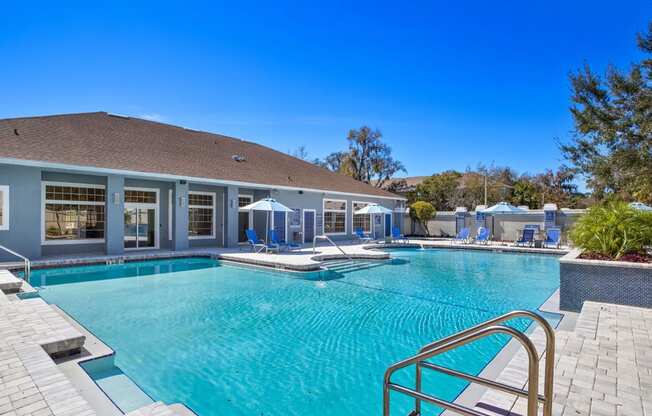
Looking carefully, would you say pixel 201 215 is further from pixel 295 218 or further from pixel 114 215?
pixel 295 218

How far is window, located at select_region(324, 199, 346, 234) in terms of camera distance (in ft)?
73.4

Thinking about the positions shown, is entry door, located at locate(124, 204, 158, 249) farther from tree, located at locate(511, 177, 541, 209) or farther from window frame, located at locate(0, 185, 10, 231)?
tree, located at locate(511, 177, 541, 209)

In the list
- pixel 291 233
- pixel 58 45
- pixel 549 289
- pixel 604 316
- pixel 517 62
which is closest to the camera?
pixel 604 316

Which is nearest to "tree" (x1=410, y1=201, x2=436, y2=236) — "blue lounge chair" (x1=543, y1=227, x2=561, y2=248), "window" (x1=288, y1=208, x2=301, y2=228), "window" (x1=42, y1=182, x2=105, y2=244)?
"blue lounge chair" (x1=543, y1=227, x2=561, y2=248)

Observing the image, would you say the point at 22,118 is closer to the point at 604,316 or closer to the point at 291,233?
the point at 291,233

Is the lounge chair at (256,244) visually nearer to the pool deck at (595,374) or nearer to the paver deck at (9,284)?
the paver deck at (9,284)

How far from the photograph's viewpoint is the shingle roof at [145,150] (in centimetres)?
1268

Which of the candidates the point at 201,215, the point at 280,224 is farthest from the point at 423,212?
the point at 201,215

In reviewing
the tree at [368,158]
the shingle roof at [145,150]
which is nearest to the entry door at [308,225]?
the shingle roof at [145,150]

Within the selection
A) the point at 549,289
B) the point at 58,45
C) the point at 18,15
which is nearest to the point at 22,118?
the point at 58,45

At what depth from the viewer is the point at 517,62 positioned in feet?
52.6

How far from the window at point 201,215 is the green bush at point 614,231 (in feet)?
48.2

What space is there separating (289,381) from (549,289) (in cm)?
872

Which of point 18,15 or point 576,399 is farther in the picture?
point 18,15
